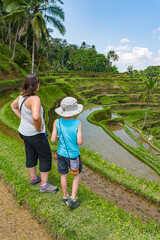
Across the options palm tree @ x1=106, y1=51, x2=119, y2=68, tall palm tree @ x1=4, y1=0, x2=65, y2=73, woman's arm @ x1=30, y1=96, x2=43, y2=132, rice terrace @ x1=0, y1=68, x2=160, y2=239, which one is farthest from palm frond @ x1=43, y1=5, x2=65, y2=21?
palm tree @ x1=106, y1=51, x2=119, y2=68

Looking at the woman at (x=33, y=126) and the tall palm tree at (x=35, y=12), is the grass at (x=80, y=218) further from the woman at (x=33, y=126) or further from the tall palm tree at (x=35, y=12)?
the tall palm tree at (x=35, y=12)

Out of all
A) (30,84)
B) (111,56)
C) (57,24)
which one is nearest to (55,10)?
(57,24)

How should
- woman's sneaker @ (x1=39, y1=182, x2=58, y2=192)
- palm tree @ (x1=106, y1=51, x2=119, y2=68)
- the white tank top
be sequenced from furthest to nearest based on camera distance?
palm tree @ (x1=106, y1=51, x2=119, y2=68) < woman's sneaker @ (x1=39, y1=182, x2=58, y2=192) < the white tank top

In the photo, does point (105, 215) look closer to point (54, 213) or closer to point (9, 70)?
point (54, 213)

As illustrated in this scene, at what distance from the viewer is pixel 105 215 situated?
246 centimetres

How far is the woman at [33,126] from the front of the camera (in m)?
2.18

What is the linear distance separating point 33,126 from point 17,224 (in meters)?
1.47

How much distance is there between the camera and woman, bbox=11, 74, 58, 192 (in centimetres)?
218

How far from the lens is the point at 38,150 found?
8.09 ft

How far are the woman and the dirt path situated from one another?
0.46m

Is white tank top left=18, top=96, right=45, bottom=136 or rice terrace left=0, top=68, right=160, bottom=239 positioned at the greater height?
white tank top left=18, top=96, right=45, bottom=136

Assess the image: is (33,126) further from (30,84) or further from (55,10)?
(55,10)

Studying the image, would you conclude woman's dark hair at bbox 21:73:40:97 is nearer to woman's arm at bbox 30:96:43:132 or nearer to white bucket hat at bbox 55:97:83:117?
woman's arm at bbox 30:96:43:132

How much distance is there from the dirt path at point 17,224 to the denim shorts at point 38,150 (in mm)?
695
